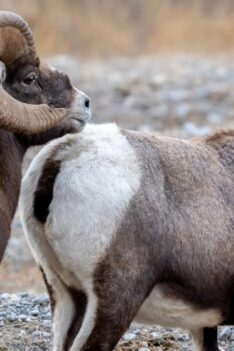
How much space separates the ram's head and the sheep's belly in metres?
1.32

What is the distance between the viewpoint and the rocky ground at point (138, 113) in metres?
8.21

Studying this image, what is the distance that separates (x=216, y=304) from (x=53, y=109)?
5.36 feet

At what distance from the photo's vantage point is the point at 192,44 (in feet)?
128

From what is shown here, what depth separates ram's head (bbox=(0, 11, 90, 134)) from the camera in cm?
702

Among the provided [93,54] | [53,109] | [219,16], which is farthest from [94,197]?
[219,16]

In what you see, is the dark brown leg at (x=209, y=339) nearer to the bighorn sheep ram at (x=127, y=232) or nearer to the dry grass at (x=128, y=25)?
the bighorn sheep ram at (x=127, y=232)

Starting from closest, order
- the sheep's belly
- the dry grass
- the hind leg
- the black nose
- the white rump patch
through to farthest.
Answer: the white rump patch, the sheep's belly, the hind leg, the black nose, the dry grass

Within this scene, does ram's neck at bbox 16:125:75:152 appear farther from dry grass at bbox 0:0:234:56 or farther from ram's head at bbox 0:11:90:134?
dry grass at bbox 0:0:234:56

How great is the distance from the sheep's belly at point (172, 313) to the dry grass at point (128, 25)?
3013 cm

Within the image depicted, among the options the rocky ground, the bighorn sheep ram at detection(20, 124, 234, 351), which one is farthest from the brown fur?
the rocky ground

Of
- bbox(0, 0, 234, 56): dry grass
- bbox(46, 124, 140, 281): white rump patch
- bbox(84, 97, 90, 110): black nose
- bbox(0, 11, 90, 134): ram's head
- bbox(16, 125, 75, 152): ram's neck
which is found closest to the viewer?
bbox(46, 124, 140, 281): white rump patch

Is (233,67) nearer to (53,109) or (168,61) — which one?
(168,61)

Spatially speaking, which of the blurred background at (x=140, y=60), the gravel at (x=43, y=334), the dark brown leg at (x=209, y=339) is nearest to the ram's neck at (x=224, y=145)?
the dark brown leg at (x=209, y=339)

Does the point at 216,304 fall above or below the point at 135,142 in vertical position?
below
